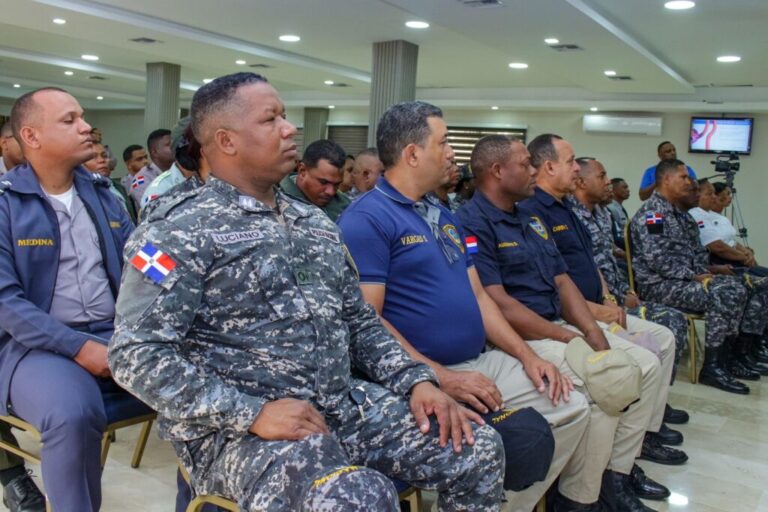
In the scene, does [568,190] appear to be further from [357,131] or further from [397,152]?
[357,131]

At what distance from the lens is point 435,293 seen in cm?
217

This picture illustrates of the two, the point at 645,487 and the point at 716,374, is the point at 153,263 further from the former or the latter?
the point at 716,374

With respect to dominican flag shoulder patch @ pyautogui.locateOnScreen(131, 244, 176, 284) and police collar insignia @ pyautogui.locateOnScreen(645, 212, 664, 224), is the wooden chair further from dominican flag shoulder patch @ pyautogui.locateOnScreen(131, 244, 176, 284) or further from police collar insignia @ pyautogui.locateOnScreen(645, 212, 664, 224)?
dominican flag shoulder patch @ pyautogui.locateOnScreen(131, 244, 176, 284)

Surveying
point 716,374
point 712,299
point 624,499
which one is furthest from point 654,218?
point 624,499

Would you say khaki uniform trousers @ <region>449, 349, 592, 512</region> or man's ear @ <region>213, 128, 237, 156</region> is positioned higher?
man's ear @ <region>213, 128, 237, 156</region>

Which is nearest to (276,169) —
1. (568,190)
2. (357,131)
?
(568,190)

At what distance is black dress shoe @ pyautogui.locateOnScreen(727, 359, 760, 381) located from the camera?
4.74 meters

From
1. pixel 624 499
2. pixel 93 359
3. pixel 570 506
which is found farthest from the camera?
pixel 624 499

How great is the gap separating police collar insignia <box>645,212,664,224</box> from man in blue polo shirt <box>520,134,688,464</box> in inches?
44.7

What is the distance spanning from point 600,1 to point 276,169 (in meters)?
4.78

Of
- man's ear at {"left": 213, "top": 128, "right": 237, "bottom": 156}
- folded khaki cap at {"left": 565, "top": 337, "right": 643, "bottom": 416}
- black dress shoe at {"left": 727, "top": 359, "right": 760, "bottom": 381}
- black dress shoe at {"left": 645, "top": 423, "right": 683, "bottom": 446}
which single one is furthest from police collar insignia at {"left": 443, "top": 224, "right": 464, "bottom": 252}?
black dress shoe at {"left": 727, "top": 359, "right": 760, "bottom": 381}

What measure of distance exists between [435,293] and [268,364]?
0.78 meters

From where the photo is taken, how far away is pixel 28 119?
2146 millimetres

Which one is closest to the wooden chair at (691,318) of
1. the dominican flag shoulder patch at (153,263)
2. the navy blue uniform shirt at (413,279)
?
the navy blue uniform shirt at (413,279)
